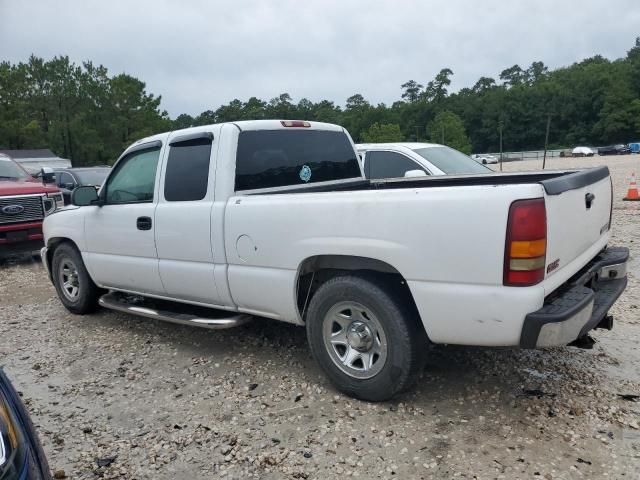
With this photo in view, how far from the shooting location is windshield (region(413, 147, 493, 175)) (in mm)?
7303

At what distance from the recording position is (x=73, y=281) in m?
5.77

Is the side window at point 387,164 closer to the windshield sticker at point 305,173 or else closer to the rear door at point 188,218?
the windshield sticker at point 305,173

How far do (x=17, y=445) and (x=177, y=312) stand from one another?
290 cm

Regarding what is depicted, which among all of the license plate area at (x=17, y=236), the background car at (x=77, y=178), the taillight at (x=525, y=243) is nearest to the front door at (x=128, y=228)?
the taillight at (x=525, y=243)

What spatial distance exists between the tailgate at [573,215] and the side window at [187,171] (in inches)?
99.0

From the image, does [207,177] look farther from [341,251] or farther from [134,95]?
[134,95]

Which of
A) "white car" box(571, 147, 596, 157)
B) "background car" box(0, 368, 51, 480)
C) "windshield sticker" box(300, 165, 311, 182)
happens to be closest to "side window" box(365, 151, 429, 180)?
"windshield sticker" box(300, 165, 311, 182)

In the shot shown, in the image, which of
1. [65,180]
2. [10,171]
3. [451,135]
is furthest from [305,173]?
[451,135]

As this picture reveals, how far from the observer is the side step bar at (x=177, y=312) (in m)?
4.05

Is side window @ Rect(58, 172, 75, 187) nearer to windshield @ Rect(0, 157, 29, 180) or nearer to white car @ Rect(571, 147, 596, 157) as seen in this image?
windshield @ Rect(0, 157, 29, 180)

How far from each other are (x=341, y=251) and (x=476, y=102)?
107 metres

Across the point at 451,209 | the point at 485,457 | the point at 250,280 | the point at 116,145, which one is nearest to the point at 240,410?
the point at 250,280

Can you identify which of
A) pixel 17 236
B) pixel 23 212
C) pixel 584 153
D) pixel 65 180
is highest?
pixel 584 153

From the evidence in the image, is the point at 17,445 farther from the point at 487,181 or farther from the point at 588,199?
the point at 487,181
